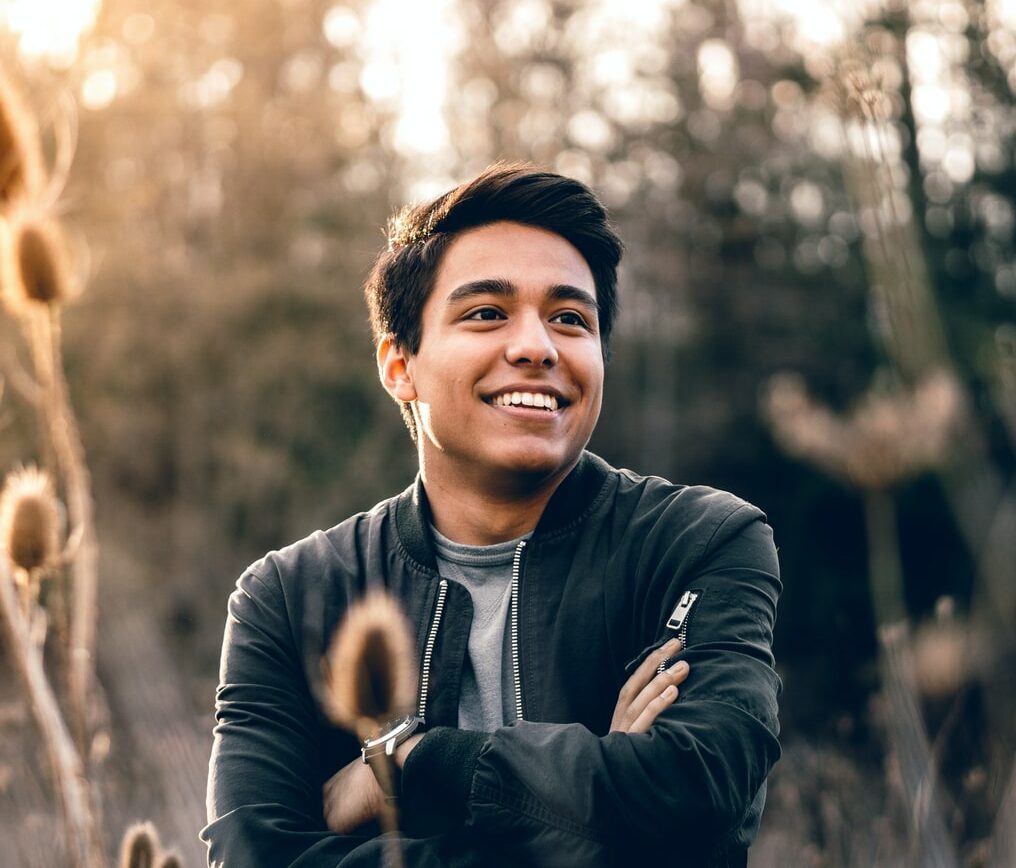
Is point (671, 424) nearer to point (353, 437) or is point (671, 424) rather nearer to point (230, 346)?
point (353, 437)

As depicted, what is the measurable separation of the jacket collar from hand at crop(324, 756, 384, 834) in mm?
471

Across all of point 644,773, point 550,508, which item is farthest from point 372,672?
point 550,508

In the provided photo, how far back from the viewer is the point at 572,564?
267cm

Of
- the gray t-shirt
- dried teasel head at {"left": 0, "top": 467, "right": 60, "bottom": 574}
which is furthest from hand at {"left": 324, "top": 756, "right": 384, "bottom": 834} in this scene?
dried teasel head at {"left": 0, "top": 467, "right": 60, "bottom": 574}

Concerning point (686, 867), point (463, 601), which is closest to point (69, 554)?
point (463, 601)

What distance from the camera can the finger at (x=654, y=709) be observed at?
92.4 inches

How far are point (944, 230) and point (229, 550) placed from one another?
349 inches

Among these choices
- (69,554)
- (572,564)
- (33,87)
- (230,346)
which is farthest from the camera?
(230,346)

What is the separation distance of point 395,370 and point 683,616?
97 cm

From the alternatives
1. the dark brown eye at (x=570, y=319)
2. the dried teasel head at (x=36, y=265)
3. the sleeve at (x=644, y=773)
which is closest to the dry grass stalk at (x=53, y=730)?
the dried teasel head at (x=36, y=265)

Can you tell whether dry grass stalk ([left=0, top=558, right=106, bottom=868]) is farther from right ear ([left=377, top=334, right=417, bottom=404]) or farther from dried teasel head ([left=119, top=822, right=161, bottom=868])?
right ear ([left=377, top=334, right=417, bottom=404])

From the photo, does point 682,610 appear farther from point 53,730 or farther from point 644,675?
point 53,730

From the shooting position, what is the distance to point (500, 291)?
8.91 feet

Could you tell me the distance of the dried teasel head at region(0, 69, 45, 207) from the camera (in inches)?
79.0
